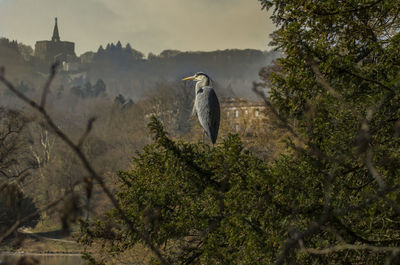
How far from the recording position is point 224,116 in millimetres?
31234

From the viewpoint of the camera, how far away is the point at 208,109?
355 inches

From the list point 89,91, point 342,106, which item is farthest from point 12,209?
point 89,91

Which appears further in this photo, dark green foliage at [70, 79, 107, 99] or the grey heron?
dark green foliage at [70, 79, 107, 99]

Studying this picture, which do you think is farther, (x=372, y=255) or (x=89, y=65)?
(x=89, y=65)

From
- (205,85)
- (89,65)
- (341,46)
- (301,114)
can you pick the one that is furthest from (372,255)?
(89,65)

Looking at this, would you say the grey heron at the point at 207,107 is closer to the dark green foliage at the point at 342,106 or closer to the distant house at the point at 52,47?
the dark green foliage at the point at 342,106

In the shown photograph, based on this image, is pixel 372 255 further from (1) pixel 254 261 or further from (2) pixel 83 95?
(2) pixel 83 95

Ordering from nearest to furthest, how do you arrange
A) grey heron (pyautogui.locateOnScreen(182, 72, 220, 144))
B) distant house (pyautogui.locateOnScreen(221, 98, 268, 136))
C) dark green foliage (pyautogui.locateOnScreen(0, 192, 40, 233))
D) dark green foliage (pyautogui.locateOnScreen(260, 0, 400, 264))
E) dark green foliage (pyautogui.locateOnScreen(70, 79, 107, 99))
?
dark green foliage (pyautogui.locateOnScreen(0, 192, 40, 233))
dark green foliage (pyautogui.locateOnScreen(260, 0, 400, 264))
grey heron (pyautogui.locateOnScreen(182, 72, 220, 144))
distant house (pyautogui.locateOnScreen(221, 98, 268, 136))
dark green foliage (pyautogui.locateOnScreen(70, 79, 107, 99))

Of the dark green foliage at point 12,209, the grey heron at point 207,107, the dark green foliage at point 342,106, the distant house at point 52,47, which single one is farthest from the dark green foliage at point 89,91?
the dark green foliage at point 342,106

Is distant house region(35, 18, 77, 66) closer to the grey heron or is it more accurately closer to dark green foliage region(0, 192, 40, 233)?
dark green foliage region(0, 192, 40, 233)

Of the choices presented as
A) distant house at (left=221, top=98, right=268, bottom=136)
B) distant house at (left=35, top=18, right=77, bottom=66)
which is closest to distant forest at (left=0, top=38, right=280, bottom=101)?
distant house at (left=35, top=18, right=77, bottom=66)

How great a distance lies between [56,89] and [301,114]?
331 ft

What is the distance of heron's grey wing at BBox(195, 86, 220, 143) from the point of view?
9.00 meters

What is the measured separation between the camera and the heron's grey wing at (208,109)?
29.5ft
